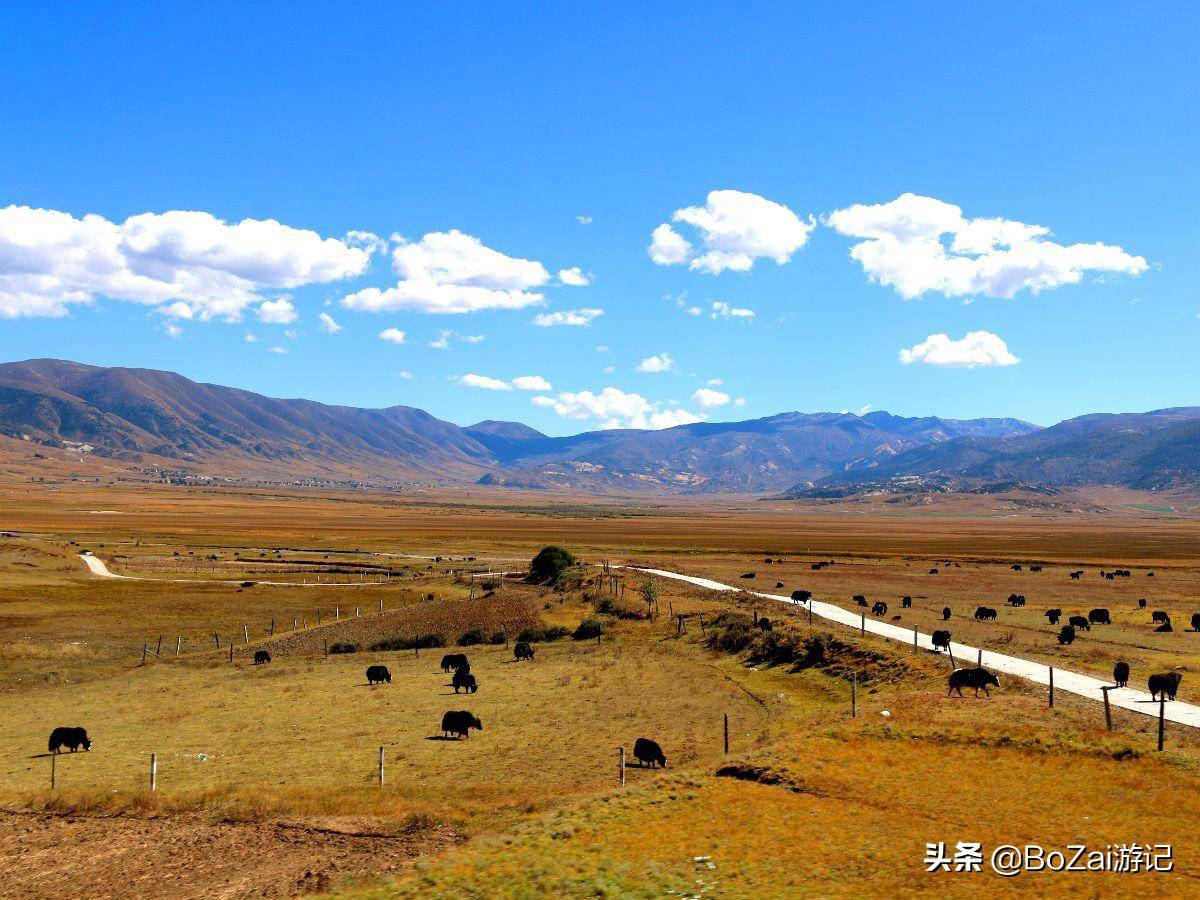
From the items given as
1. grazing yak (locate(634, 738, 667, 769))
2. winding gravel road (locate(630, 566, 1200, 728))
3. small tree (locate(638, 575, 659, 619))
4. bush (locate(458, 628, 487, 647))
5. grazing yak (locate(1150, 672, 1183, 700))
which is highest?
grazing yak (locate(1150, 672, 1183, 700))

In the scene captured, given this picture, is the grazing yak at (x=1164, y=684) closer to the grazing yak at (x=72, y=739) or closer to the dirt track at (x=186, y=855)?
the dirt track at (x=186, y=855)

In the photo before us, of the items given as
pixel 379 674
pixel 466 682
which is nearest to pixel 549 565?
pixel 379 674

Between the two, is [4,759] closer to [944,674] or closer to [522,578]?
[944,674]

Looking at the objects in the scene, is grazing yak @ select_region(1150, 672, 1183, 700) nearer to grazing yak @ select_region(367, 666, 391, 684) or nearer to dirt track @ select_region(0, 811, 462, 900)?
dirt track @ select_region(0, 811, 462, 900)

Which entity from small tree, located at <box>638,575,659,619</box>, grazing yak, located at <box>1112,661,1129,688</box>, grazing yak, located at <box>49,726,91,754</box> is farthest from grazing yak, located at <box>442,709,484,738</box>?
small tree, located at <box>638,575,659,619</box>

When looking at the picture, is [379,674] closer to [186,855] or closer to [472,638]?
[472,638]

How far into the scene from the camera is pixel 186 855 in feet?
66.2

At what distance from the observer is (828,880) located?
1543 cm

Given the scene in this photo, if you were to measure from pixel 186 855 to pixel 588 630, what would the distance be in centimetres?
3730

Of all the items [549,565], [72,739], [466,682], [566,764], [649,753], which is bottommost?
[466,682]

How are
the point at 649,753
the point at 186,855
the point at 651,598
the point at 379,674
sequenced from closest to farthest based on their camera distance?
the point at 186,855
the point at 649,753
the point at 379,674
the point at 651,598

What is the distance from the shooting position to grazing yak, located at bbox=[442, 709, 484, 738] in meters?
31.4

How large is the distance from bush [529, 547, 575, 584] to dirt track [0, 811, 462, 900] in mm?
61923

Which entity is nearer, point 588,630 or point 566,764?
point 566,764
